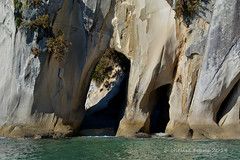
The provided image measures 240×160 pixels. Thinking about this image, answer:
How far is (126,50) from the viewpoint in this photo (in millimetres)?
38844

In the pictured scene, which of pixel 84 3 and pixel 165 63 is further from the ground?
pixel 84 3

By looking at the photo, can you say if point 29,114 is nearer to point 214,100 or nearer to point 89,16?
point 89,16

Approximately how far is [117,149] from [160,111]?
1268 cm

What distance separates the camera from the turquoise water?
24047mm

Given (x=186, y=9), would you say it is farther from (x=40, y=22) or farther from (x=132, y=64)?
(x=40, y=22)

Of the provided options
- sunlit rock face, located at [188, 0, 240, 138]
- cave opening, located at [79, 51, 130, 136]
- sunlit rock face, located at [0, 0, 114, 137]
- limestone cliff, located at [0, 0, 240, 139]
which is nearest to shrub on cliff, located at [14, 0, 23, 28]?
limestone cliff, located at [0, 0, 240, 139]

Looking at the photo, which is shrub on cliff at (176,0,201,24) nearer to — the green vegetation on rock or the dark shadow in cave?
the dark shadow in cave

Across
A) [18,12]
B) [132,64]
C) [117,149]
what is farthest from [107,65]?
[117,149]

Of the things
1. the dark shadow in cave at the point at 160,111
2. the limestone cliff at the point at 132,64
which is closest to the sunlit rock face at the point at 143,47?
the limestone cliff at the point at 132,64

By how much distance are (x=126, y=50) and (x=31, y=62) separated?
6.71m

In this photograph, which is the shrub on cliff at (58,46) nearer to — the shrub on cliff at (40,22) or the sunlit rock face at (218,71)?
the shrub on cliff at (40,22)

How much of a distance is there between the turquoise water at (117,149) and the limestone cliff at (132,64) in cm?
312

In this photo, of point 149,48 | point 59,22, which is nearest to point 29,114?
point 59,22

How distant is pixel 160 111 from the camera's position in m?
39.5
